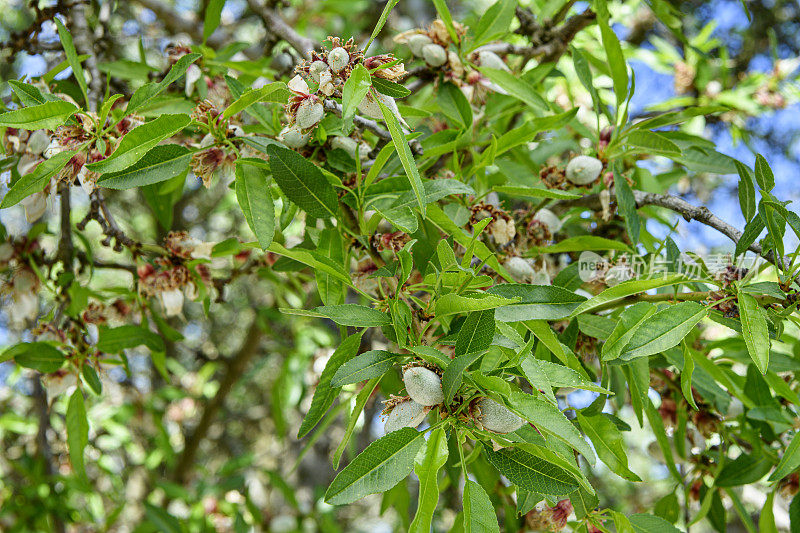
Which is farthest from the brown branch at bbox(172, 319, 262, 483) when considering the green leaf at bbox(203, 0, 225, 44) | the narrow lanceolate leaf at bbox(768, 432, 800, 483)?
the narrow lanceolate leaf at bbox(768, 432, 800, 483)

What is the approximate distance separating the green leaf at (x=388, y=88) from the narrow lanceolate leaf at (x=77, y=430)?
0.69 m

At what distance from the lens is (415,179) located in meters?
0.56

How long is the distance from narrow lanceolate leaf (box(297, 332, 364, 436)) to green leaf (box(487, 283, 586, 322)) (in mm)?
158

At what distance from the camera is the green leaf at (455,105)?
93 cm

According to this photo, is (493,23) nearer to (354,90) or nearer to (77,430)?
(354,90)

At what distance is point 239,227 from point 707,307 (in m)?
2.33

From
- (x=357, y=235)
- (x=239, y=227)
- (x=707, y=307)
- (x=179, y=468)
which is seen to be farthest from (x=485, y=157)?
(x=239, y=227)

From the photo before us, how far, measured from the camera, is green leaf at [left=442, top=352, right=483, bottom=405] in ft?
1.72

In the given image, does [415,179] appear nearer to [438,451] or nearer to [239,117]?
[438,451]

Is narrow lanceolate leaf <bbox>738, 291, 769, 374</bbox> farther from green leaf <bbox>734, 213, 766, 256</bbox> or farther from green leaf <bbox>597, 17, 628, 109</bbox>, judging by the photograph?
green leaf <bbox>597, 17, 628, 109</bbox>

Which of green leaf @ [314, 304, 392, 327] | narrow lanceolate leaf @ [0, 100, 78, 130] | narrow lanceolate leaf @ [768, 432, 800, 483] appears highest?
narrow lanceolate leaf @ [0, 100, 78, 130]

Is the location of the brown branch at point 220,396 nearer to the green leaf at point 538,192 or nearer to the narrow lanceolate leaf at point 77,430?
the narrow lanceolate leaf at point 77,430

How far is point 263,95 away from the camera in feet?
2.12

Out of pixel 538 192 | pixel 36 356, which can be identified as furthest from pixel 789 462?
pixel 36 356
